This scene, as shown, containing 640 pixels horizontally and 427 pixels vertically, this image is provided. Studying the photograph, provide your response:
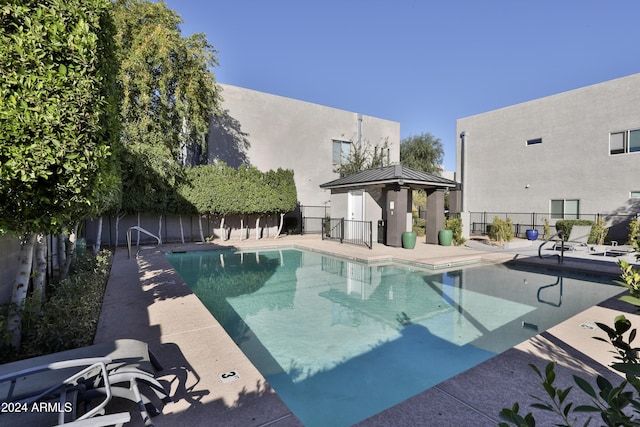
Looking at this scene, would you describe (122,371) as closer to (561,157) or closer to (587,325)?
(587,325)

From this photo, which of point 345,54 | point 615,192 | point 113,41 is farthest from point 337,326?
point 615,192

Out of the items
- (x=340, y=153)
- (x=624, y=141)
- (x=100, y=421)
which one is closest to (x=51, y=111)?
(x=100, y=421)

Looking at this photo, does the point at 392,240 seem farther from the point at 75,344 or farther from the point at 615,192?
the point at 615,192

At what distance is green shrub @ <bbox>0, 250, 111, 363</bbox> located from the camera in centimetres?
320

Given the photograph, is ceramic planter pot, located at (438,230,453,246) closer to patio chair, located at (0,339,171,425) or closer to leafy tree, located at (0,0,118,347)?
patio chair, located at (0,339,171,425)

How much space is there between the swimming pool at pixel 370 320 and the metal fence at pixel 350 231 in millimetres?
3732

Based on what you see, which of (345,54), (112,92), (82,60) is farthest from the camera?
(345,54)

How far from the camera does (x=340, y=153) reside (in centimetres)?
2148

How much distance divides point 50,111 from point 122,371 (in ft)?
6.72

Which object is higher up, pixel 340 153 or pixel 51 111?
pixel 340 153

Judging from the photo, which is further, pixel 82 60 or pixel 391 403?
pixel 391 403

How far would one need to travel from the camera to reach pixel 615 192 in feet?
46.5

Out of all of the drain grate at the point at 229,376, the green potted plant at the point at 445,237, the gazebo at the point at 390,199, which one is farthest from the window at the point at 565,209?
the drain grate at the point at 229,376

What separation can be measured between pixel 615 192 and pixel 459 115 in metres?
10.0
